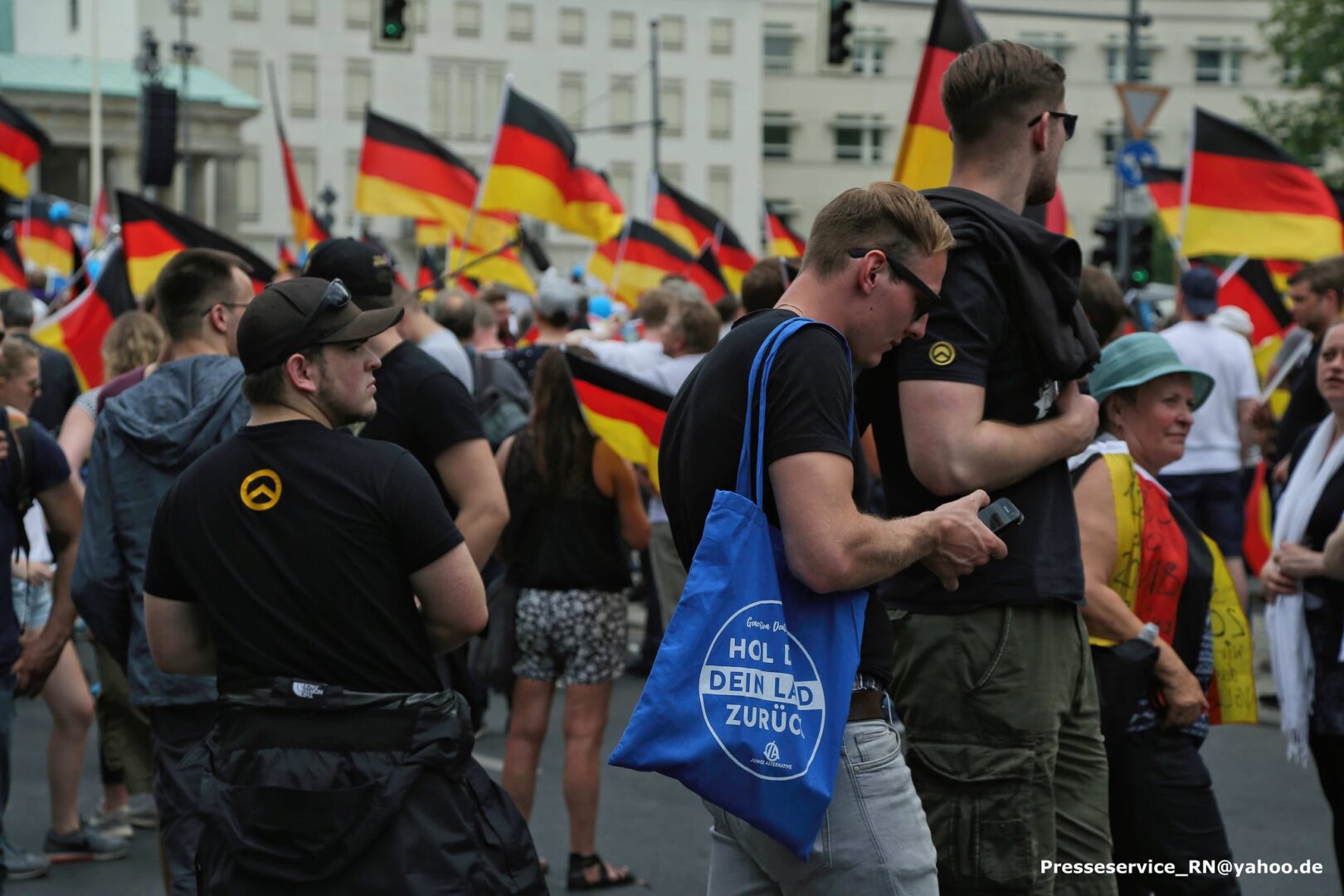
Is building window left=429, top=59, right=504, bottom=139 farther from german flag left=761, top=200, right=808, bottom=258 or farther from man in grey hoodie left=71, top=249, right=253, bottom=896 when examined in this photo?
man in grey hoodie left=71, top=249, right=253, bottom=896

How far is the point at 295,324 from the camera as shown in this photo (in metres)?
3.52

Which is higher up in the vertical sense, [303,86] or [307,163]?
[303,86]

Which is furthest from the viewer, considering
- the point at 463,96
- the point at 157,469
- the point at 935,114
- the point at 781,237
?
the point at 463,96

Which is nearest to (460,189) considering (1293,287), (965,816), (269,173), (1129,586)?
(1293,287)

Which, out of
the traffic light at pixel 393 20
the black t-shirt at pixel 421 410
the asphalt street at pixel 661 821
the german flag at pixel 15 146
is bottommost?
the asphalt street at pixel 661 821

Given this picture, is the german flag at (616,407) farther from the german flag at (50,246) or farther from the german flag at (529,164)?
the german flag at (50,246)

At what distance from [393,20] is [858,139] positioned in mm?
57171

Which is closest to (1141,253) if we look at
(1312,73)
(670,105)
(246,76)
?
(1312,73)

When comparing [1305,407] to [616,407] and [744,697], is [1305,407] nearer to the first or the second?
[616,407]

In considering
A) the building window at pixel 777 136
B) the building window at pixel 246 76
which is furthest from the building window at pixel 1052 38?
the building window at pixel 246 76

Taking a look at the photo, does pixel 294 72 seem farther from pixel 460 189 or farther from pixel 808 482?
pixel 808 482

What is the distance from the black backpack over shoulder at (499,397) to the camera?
27.4 ft

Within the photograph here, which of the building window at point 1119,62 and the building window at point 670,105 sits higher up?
the building window at point 1119,62

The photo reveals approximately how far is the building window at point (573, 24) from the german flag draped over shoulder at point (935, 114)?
68269 mm
